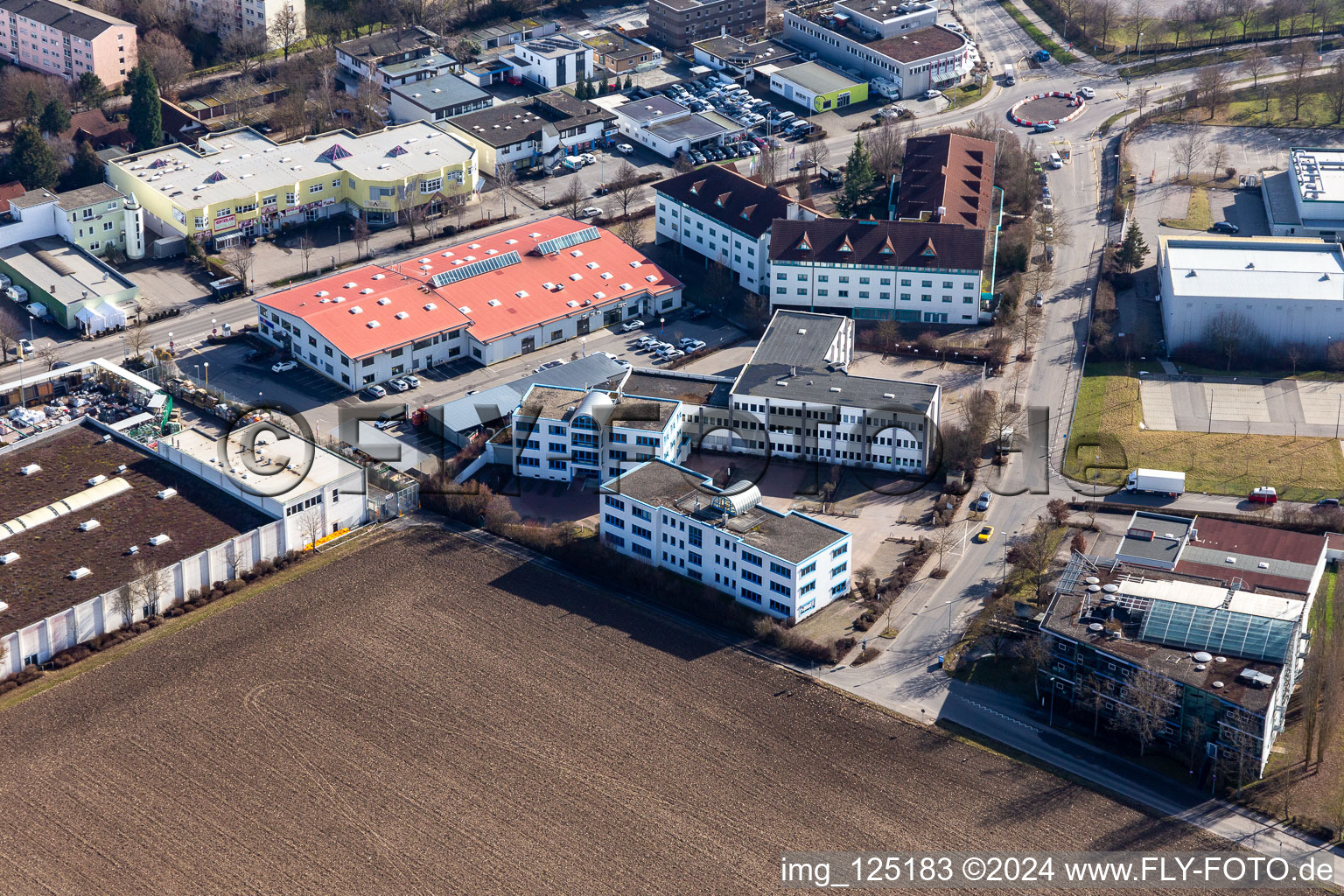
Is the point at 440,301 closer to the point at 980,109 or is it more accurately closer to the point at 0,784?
the point at 0,784

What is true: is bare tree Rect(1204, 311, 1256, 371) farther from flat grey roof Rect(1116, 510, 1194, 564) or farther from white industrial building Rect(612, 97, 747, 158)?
white industrial building Rect(612, 97, 747, 158)

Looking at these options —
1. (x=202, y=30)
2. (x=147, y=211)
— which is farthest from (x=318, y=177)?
(x=202, y=30)

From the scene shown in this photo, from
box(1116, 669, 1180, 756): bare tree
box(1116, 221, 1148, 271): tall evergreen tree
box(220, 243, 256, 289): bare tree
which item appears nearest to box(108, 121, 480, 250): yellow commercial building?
box(220, 243, 256, 289): bare tree

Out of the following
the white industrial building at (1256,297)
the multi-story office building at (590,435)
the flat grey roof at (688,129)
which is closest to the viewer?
the multi-story office building at (590,435)

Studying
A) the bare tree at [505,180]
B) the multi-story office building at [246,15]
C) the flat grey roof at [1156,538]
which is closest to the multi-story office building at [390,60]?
the multi-story office building at [246,15]

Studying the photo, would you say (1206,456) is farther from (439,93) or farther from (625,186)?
(439,93)

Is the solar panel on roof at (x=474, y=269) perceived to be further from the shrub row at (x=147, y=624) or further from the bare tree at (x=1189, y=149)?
the bare tree at (x=1189, y=149)
